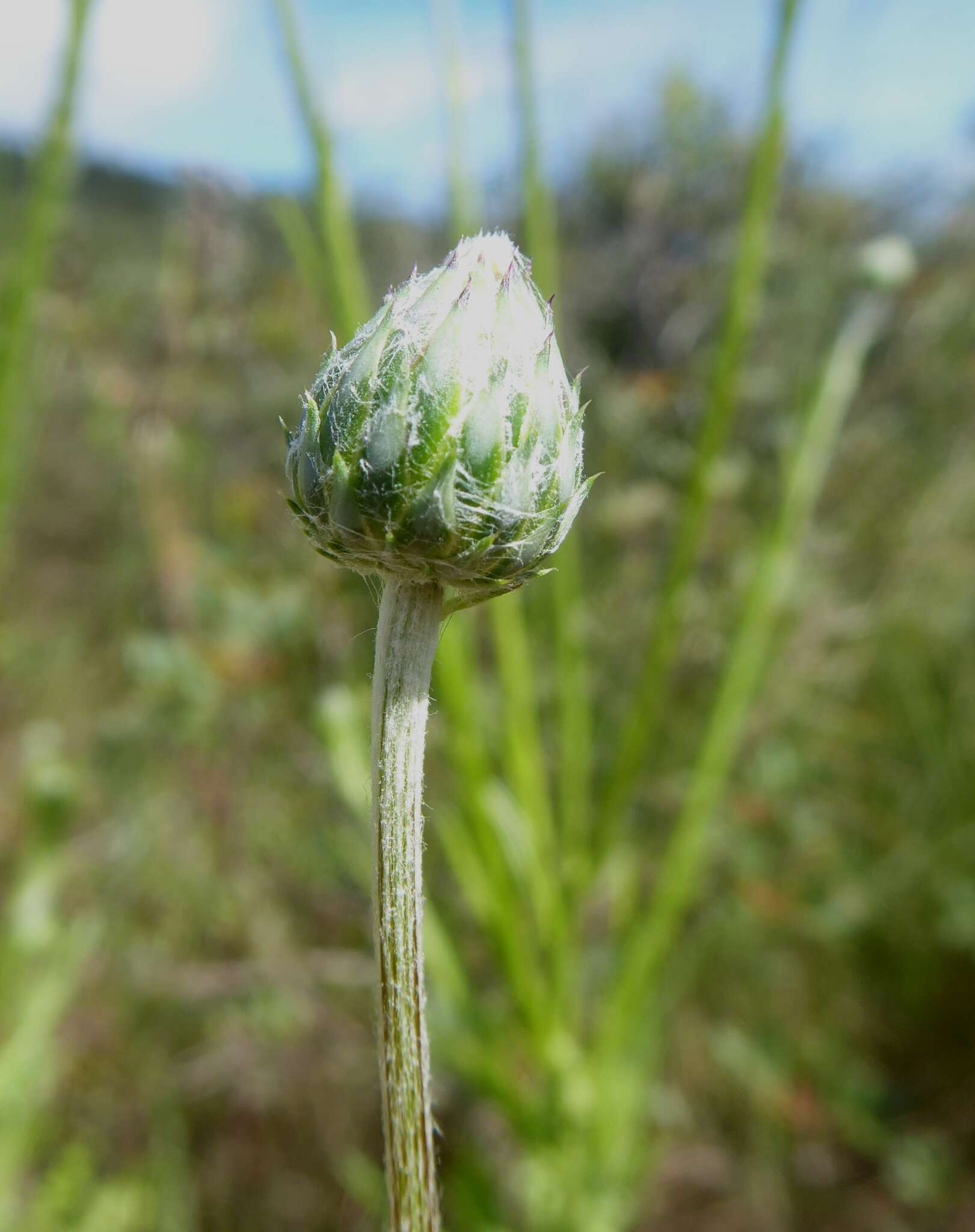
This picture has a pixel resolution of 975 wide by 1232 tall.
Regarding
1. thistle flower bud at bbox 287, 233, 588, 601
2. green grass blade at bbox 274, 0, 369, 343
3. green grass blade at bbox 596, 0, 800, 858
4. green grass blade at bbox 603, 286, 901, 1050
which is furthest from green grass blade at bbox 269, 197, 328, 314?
thistle flower bud at bbox 287, 233, 588, 601

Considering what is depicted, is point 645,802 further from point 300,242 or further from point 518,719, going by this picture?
point 300,242

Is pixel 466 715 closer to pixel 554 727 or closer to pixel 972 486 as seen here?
pixel 554 727

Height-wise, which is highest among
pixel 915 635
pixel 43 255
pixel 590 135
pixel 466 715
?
pixel 590 135

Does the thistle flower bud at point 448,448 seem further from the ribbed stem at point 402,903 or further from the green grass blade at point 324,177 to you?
the green grass blade at point 324,177

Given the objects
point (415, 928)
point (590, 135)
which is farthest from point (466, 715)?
point (590, 135)

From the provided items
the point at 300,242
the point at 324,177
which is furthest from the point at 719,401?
the point at 300,242
